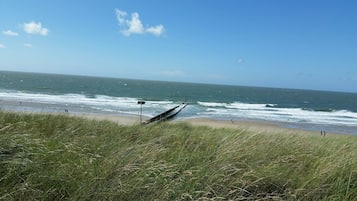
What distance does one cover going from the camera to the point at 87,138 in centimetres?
507

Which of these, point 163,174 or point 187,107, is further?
point 187,107

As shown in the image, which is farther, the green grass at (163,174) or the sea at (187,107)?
the sea at (187,107)

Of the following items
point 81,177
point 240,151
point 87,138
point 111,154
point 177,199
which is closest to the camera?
point 177,199

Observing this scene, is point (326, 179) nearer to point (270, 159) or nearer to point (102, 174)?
point (270, 159)

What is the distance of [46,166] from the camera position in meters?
3.23

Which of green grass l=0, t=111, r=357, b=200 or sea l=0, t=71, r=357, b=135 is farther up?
green grass l=0, t=111, r=357, b=200

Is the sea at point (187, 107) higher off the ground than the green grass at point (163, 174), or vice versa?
the green grass at point (163, 174)

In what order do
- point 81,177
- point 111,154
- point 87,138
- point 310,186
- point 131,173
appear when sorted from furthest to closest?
point 87,138 < point 111,154 < point 310,186 < point 131,173 < point 81,177

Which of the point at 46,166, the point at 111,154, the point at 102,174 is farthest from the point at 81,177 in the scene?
the point at 111,154

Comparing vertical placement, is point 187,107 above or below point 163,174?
below

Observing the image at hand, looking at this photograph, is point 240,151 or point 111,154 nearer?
point 111,154

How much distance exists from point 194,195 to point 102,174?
96 centimetres

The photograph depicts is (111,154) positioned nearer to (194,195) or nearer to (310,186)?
(194,195)

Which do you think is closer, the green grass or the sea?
the green grass
